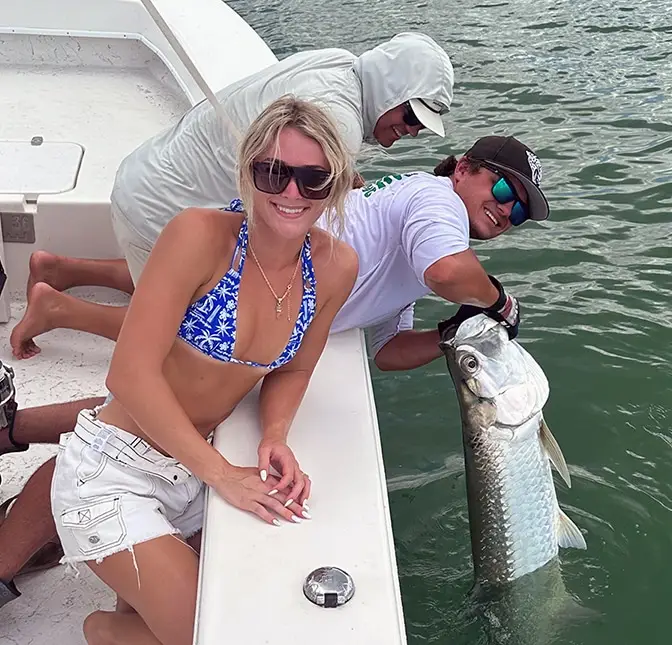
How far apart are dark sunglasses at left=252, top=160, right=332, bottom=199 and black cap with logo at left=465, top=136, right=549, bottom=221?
928 mm

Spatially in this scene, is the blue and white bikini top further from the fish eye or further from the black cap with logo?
the black cap with logo

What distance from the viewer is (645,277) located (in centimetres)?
527

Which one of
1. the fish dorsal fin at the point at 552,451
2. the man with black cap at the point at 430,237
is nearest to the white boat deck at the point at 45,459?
the man with black cap at the point at 430,237

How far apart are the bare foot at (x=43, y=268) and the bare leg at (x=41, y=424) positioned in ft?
2.69

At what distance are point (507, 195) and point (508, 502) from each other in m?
0.96

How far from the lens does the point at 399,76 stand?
313cm

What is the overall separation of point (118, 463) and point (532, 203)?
4.99 ft

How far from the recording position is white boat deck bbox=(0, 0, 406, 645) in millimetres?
1829

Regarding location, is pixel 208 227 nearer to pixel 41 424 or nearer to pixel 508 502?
pixel 41 424

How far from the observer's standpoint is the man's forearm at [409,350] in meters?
3.23

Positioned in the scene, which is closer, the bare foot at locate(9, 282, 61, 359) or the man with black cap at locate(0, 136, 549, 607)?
the man with black cap at locate(0, 136, 549, 607)

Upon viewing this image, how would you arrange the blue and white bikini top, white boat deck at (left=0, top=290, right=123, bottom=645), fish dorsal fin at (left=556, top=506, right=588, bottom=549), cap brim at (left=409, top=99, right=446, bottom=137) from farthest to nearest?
cap brim at (left=409, top=99, right=446, bottom=137), fish dorsal fin at (left=556, top=506, right=588, bottom=549), white boat deck at (left=0, top=290, right=123, bottom=645), the blue and white bikini top

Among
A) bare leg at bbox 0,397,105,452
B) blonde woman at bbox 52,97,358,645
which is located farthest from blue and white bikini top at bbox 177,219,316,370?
bare leg at bbox 0,397,105,452

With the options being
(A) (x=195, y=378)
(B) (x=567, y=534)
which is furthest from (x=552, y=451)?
(A) (x=195, y=378)
